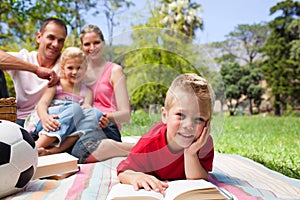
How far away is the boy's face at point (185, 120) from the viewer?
67.3 inches

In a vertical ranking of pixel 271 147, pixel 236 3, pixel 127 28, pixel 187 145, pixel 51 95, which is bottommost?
pixel 271 147

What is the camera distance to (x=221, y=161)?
2.81 metres

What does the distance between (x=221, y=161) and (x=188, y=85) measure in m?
1.21

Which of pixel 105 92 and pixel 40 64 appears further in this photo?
pixel 40 64

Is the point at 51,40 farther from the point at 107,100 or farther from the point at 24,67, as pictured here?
the point at 107,100

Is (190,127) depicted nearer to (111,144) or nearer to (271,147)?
(111,144)

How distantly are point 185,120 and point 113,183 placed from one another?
21.5 inches

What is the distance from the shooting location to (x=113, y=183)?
1967mm

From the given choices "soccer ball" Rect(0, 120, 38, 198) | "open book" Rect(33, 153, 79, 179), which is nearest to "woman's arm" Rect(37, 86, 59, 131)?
"open book" Rect(33, 153, 79, 179)

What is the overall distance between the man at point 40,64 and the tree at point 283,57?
539 inches

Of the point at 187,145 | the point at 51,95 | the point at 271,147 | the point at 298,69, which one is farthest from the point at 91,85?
the point at 298,69

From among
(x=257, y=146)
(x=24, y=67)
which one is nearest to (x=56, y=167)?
(x=24, y=67)

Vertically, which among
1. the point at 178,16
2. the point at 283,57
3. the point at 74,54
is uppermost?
the point at 178,16

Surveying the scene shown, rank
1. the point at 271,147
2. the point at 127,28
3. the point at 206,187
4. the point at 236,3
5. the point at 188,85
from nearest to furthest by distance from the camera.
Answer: the point at 206,187 < the point at 188,85 < the point at 127,28 < the point at 271,147 < the point at 236,3
